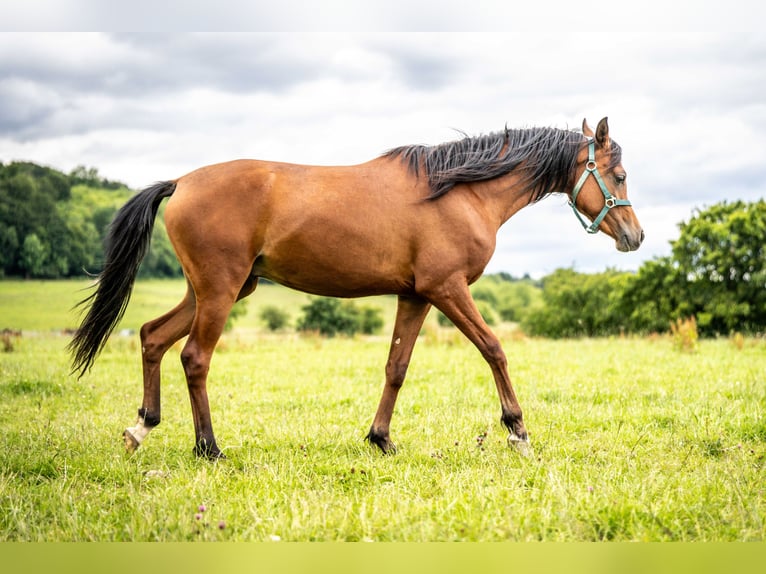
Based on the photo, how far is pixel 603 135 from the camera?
5777 millimetres

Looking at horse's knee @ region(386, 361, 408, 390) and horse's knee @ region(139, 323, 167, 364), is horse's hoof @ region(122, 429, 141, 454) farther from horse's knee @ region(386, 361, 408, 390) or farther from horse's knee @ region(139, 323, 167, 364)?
horse's knee @ region(386, 361, 408, 390)

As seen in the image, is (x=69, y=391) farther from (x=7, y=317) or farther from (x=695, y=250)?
(x=695, y=250)

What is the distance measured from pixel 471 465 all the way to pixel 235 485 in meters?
1.75

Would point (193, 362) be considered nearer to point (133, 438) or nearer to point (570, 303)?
point (133, 438)

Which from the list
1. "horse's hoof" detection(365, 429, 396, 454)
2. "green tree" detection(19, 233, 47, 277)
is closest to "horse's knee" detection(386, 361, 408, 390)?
"horse's hoof" detection(365, 429, 396, 454)

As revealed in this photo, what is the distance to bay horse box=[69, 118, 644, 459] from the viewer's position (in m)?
5.18

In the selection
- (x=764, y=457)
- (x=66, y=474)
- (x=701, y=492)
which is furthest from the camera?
(x=764, y=457)

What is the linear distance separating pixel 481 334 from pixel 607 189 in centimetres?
181

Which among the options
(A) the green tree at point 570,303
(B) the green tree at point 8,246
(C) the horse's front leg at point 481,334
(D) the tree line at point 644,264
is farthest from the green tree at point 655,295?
(C) the horse's front leg at point 481,334

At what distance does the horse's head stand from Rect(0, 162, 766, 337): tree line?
1867 centimetres

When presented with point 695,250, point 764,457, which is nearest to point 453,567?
point 764,457

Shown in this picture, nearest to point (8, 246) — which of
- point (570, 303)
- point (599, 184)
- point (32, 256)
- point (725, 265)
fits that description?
point (32, 256)

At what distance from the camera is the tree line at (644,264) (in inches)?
1019

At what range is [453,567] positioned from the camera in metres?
2.68
